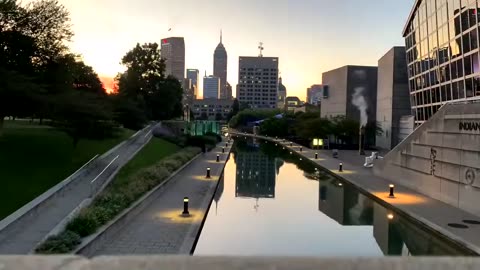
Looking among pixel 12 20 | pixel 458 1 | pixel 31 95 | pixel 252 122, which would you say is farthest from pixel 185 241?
pixel 252 122

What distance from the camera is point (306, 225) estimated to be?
61.6 ft

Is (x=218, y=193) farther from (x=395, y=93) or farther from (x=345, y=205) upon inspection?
(x=395, y=93)

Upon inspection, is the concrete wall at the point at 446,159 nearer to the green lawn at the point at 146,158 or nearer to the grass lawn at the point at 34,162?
the green lawn at the point at 146,158

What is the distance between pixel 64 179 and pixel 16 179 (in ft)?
7.31

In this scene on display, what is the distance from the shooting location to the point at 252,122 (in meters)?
138

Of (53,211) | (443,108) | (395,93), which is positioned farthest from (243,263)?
(395,93)

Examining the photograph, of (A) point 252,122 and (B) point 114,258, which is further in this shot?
(A) point 252,122

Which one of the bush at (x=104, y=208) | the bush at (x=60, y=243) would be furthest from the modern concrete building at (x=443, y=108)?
the bush at (x=60, y=243)

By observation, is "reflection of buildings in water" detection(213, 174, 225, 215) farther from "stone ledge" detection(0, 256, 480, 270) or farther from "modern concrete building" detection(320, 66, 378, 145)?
"modern concrete building" detection(320, 66, 378, 145)

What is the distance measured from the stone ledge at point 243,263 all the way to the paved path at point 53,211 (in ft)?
34.1

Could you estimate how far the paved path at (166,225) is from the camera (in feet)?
41.7

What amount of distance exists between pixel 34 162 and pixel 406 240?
714 inches

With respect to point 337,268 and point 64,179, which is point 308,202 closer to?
point 64,179

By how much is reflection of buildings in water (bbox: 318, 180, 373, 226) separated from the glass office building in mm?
13053
